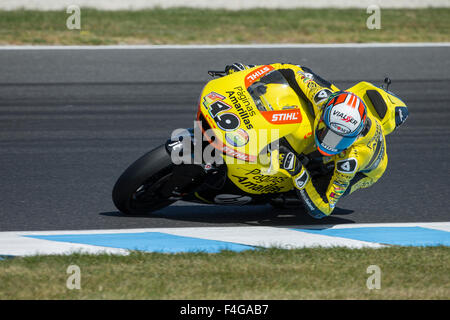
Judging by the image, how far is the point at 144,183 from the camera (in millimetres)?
6012

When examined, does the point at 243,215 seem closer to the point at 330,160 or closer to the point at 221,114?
the point at 330,160

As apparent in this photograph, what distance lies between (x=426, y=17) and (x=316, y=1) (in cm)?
223

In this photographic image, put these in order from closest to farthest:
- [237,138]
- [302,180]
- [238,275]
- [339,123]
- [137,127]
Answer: [238,275], [339,123], [237,138], [302,180], [137,127]

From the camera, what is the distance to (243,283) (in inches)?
197

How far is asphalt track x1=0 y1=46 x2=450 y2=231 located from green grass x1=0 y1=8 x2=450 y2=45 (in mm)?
819

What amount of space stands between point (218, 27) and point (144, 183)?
8.76 metres

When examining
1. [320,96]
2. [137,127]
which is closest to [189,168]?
[320,96]

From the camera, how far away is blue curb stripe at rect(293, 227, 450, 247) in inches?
238

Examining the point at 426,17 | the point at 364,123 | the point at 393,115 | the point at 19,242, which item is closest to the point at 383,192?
the point at 393,115

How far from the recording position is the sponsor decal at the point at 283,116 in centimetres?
575

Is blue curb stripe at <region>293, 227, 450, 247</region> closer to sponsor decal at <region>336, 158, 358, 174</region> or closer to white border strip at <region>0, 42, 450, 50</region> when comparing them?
sponsor decal at <region>336, 158, 358, 174</region>

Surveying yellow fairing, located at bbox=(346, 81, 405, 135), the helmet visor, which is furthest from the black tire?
yellow fairing, located at bbox=(346, 81, 405, 135)

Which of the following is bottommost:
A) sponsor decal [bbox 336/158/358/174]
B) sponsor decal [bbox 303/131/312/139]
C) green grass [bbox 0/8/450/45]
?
sponsor decal [bbox 336/158/358/174]

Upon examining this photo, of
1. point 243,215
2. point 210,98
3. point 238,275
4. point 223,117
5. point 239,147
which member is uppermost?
point 210,98
